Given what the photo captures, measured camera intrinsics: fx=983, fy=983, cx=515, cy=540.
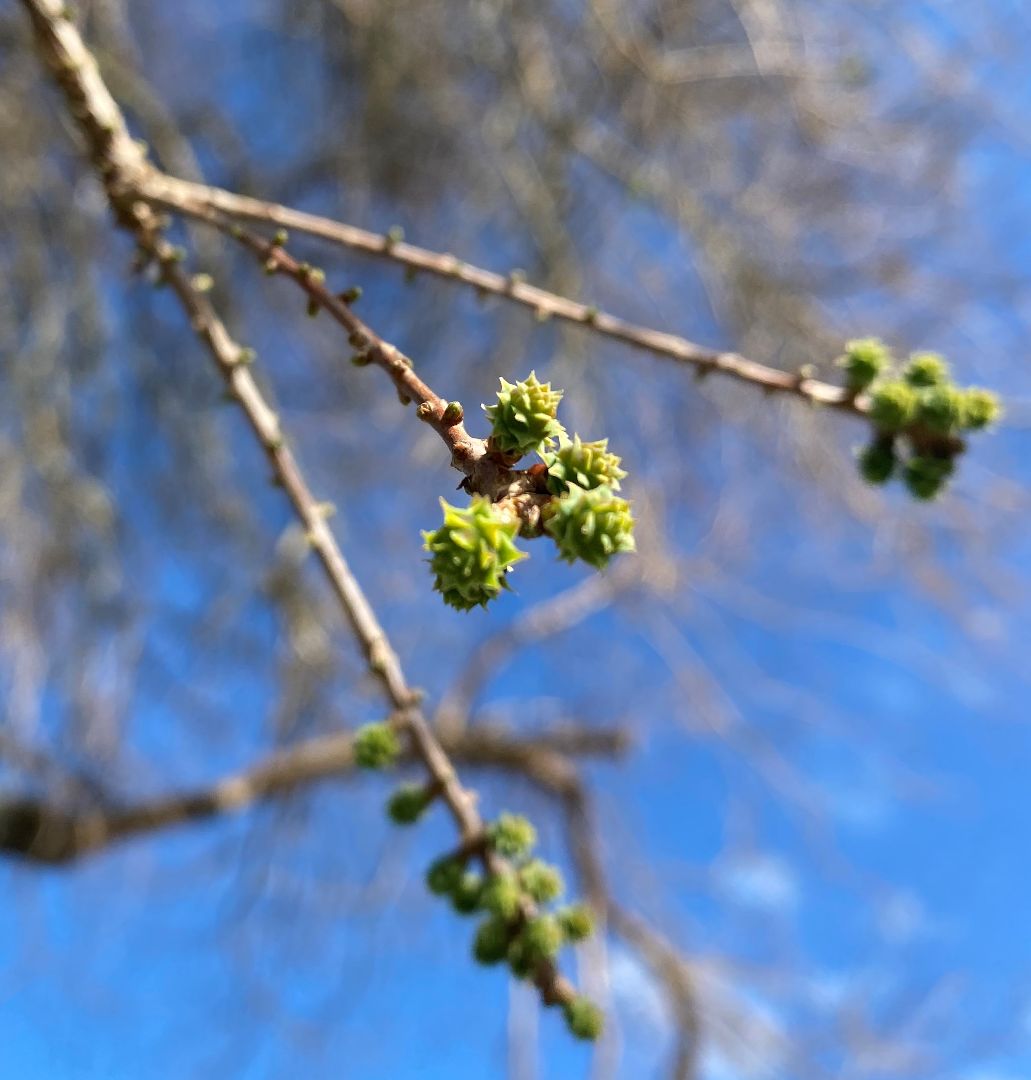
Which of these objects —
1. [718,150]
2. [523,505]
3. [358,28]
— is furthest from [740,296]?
Answer: [523,505]

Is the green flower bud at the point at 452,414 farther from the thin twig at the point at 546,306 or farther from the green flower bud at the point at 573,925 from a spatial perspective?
the green flower bud at the point at 573,925

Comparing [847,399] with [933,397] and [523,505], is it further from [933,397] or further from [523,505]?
[523,505]

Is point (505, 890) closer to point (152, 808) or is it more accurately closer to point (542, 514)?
point (542, 514)

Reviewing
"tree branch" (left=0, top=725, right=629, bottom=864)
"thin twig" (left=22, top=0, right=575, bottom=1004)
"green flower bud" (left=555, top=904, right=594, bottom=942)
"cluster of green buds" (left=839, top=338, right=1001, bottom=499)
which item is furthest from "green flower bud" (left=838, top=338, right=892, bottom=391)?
"tree branch" (left=0, top=725, right=629, bottom=864)

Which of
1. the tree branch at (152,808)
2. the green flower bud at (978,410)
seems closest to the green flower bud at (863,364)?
the green flower bud at (978,410)

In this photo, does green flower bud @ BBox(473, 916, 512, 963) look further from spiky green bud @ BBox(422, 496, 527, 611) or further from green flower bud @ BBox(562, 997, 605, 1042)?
spiky green bud @ BBox(422, 496, 527, 611)

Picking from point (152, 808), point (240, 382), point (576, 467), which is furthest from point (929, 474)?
point (152, 808)
